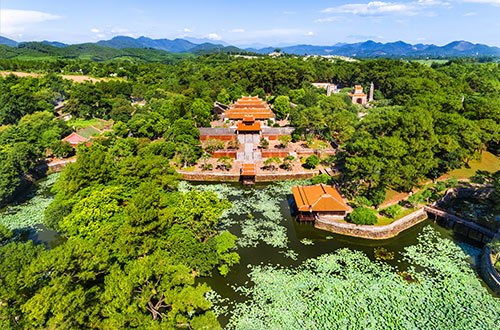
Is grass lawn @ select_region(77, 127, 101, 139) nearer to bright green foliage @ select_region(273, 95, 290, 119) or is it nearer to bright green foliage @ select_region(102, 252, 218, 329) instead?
bright green foliage @ select_region(273, 95, 290, 119)

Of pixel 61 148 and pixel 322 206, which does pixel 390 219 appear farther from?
pixel 61 148

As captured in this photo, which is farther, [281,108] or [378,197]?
[281,108]

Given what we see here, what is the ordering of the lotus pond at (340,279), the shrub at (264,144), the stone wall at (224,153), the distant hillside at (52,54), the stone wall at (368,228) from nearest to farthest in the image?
the lotus pond at (340,279) < the stone wall at (368,228) < the stone wall at (224,153) < the shrub at (264,144) < the distant hillside at (52,54)

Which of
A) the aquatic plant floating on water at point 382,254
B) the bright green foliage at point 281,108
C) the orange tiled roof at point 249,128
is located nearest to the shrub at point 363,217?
the aquatic plant floating on water at point 382,254

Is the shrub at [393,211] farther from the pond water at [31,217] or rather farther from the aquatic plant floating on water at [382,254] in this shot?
the pond water at [31,217]

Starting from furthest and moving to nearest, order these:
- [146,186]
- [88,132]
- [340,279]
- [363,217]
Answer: [88,132], [363,217], [146,186], [340,279]

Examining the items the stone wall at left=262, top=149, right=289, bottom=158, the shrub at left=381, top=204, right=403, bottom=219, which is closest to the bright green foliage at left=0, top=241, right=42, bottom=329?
the shrub at left=381, top=204, right=403, bottom=219

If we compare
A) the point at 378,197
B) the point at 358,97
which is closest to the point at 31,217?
the point at 378,197
